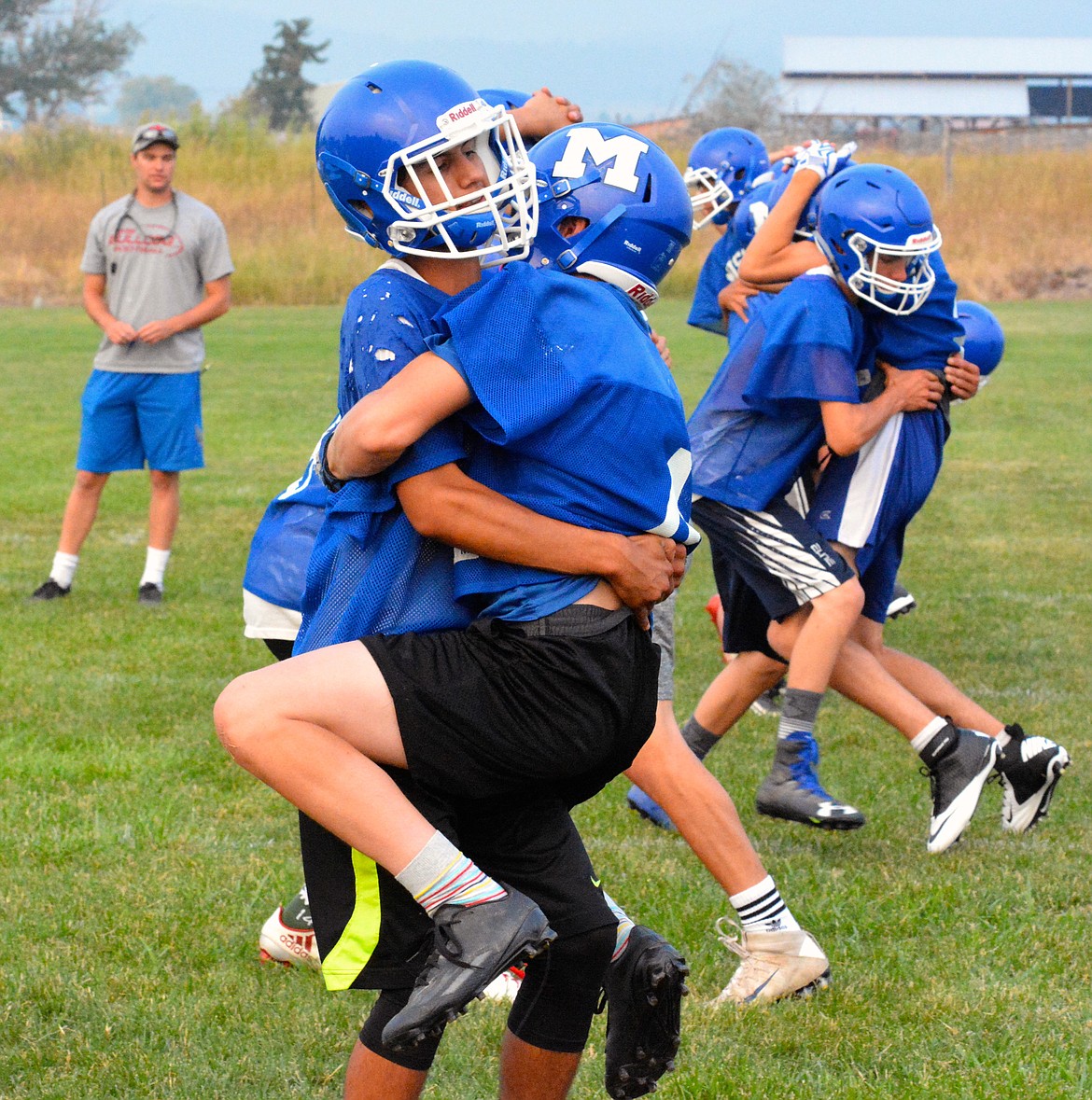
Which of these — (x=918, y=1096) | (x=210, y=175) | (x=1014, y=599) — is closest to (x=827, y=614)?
(x=918, y=1096)

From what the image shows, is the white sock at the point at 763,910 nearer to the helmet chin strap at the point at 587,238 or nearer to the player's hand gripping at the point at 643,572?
the player's hand gripping at the point at 643,572

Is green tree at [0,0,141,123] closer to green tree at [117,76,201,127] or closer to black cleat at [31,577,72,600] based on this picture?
black cleat at [31,577,72,600]

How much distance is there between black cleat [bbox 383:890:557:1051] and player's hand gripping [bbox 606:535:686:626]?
1.67 feet

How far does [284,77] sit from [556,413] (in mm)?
63828

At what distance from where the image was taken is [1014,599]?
26.1 feet

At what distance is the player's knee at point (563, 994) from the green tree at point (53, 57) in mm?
65215

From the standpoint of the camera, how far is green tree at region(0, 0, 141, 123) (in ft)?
207

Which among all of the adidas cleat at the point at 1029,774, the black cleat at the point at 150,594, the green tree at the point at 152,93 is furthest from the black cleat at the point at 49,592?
the green tree at the point at 152,93

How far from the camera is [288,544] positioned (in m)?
3.61

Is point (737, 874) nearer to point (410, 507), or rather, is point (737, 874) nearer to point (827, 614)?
point (827, 614)

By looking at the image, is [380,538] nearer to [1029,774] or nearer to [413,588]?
[413,588]

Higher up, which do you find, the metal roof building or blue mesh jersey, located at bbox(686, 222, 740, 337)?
blue mesh jersey, located at bbox(686, 222, 740, 337)

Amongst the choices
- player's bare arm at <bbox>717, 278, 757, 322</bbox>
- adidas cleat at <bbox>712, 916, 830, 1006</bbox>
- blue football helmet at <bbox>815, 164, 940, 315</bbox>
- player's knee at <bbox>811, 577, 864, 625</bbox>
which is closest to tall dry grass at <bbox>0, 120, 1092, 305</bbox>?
player's bare arm at <bbox>717, 278, 757, 322</bbox>

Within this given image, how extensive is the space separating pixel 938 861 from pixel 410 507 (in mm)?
2607
